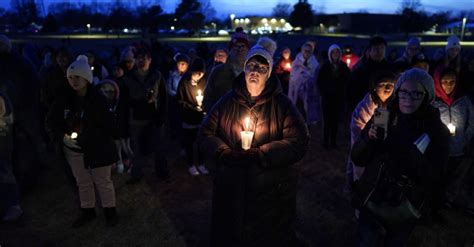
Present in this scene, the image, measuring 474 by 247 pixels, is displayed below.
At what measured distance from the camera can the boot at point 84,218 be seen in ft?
14.1

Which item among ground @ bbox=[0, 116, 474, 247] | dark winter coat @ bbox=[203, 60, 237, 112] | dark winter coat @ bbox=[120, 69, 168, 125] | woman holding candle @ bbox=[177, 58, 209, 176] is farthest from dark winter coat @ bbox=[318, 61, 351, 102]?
dark winter coat @ bbox=[120, 69, 168, 125]

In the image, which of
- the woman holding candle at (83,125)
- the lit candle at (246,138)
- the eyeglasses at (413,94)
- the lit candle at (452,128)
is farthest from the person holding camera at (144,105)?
the lit candle at (452,128)

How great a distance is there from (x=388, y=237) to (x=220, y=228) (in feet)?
4.15

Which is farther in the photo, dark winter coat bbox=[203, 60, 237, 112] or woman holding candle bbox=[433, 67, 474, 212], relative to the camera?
dark winter coat bbox=[203, 60, 237, 112]

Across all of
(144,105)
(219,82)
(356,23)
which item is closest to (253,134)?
(219,82)

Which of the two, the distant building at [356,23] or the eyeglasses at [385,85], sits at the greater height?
the distant building at [356,23]

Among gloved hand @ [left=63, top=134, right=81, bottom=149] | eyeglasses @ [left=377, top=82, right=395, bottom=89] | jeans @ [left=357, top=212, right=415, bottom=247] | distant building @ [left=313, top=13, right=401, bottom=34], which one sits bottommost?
jeans @ [left=357, top=212, right=415, bottom=247]

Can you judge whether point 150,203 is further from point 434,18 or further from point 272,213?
point 434,18

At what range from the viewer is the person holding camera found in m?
5.23

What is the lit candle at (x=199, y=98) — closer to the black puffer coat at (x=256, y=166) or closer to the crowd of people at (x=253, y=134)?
the crowd of people at (x=253, y=134)

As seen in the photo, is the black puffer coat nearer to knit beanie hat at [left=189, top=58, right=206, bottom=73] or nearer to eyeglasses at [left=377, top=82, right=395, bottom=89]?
eyeglasses at [left=377, top=82, right=395, bottom=89]

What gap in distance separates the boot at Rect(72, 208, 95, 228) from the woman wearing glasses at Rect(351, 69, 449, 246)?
3059mm

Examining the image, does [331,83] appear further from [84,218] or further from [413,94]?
[84,218]

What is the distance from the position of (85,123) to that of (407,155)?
299 centimetres
